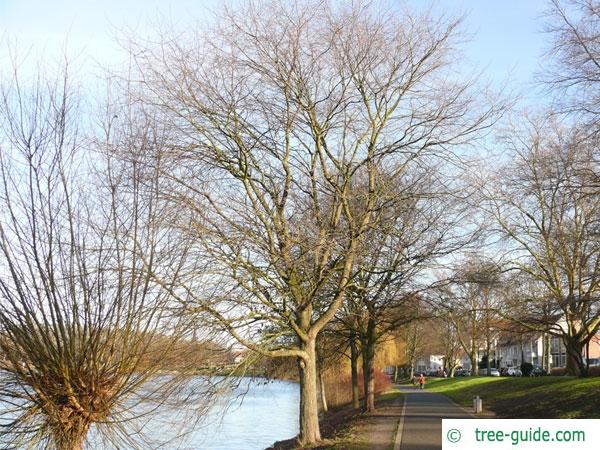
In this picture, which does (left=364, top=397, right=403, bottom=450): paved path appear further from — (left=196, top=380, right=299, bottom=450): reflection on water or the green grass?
(left=196, top=380, right=299, bottom=450): reflection on water

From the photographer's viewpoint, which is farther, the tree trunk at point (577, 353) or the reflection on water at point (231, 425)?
the tree trunk at point (577, 353)

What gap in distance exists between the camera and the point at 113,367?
871 centimetres

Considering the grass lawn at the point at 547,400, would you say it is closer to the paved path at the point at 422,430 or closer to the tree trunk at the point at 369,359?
the paved path at the point at 422,430

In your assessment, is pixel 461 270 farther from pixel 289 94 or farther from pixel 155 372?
pixel 155 372

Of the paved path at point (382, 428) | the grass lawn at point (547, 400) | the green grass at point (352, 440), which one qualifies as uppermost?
the grass lawn at point (547, 400)

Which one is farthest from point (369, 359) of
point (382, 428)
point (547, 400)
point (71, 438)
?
point (71, 438)

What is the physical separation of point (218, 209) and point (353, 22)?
4801 millimetres

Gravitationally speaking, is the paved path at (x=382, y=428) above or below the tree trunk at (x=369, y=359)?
below

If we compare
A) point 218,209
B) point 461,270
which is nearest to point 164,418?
point 218,209

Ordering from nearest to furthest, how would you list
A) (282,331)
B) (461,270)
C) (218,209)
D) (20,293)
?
1. (20,293)
2. (218,209)
3. (282,331)
4. (461,270)

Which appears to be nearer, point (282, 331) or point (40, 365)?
point (40, 365)

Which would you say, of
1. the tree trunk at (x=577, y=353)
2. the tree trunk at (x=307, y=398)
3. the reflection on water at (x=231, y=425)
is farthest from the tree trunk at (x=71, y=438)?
the tree trunk at (x=577, y=353)

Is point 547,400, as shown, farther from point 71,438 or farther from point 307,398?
point 71,438

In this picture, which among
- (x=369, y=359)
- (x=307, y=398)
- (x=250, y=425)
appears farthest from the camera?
(x=250, y=425)
